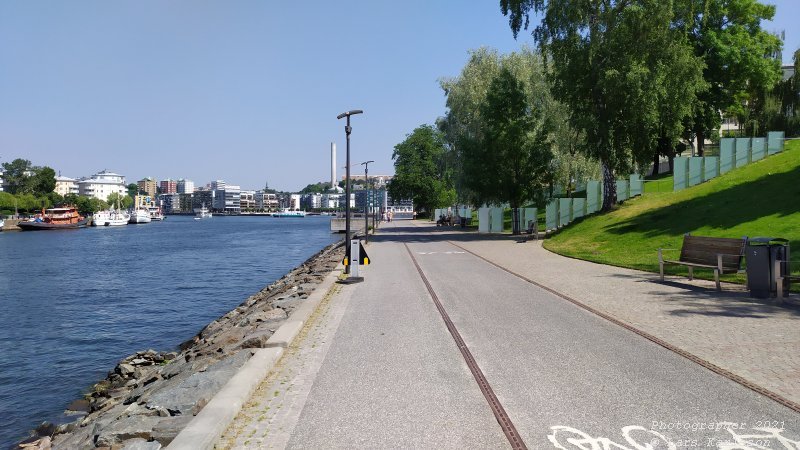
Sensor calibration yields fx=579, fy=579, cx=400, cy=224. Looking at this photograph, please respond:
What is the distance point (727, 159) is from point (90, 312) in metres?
35.9

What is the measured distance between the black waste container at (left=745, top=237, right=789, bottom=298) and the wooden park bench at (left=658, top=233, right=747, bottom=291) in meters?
0.90

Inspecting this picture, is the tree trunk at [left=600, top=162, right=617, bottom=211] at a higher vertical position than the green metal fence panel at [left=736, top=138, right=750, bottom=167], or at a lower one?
lower

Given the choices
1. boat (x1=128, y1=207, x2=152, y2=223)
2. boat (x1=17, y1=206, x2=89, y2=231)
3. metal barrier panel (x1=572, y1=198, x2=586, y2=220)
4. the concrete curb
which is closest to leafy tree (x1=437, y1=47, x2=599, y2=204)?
metal barrier panel (x1=572, y1=198, x2=586, y2=220)

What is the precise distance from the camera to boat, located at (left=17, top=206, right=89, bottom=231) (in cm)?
11556

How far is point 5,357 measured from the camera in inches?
649

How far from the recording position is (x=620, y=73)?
30.3 metres

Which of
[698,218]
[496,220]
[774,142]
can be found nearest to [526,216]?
[496,220]

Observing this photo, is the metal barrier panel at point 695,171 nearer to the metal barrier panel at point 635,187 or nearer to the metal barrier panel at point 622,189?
the metal barrier panel at point 635,187

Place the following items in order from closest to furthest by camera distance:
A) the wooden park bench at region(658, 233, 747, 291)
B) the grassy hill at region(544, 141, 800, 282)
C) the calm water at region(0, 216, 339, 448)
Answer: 1. the wooden park bench at region(658, 233, 747, 291)
2. the calm water at region(0, 216, 339, 448)
3. the grassy hill at region(544, 141, 800, 282)

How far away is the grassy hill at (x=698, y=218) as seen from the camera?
21.2 metres

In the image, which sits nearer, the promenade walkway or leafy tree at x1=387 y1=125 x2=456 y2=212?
the promenade walkway

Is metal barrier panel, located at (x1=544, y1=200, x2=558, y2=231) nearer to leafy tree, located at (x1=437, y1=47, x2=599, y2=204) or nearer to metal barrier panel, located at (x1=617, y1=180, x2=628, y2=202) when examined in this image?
leafy tree, located at (x1=437, y1=47, x2=599, y2=204)

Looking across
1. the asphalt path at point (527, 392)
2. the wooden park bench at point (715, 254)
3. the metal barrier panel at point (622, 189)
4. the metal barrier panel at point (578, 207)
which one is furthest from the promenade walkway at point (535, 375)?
the metal barrier panel at point (622, 189)

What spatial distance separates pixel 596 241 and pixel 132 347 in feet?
65.9
